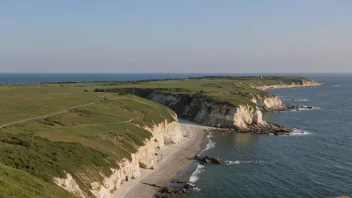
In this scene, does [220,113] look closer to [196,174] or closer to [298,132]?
[298,132]

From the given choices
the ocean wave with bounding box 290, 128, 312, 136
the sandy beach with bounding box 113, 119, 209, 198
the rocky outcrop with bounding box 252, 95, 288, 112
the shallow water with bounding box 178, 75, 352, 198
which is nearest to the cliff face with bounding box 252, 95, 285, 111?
the rocky outcrop with bounding box 252, 95, 288, 112

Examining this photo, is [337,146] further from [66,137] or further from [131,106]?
[66,137]

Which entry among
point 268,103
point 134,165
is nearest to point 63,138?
point 134,165

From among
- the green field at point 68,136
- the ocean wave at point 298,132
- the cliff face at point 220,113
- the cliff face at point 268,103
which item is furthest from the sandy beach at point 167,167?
the cliff face at point 268,103

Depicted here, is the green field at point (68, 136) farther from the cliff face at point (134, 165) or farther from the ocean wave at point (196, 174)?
the ocean wave at point (196, 174)

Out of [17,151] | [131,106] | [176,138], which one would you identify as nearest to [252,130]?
[176,138]
